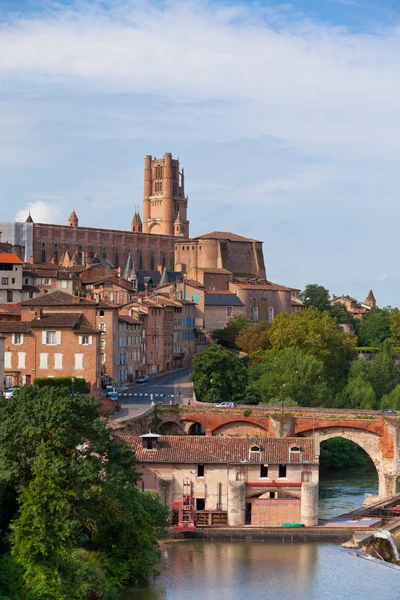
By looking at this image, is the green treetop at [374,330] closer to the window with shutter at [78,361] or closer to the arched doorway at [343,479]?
the arched doorway at [343,479]

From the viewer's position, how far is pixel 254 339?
318 feet

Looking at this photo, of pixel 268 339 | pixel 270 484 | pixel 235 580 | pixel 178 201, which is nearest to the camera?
pixel 235 580

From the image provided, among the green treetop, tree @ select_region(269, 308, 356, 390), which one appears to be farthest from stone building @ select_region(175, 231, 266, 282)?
tree @ select_region(269, 308, 356, 390)

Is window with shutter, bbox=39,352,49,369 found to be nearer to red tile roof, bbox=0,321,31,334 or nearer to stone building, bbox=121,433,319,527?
red tile roof, bbox=0,321,31,334

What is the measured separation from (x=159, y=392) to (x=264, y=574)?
32811 millimetres

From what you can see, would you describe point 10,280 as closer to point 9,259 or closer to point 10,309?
point 9,259

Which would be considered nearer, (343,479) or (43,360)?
(43,360)

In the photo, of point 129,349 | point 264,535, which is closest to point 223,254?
point 129,349

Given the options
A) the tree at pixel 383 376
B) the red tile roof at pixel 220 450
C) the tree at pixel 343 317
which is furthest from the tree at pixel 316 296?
the red tile roof at pixel 220 450

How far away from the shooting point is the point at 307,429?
63.3 m

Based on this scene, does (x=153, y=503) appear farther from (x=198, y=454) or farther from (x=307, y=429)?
(x=307, y=429)

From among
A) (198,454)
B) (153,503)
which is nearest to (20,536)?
(153,503)

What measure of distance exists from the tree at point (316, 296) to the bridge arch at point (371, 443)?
63.9 meters

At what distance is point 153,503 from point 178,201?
138 meters
